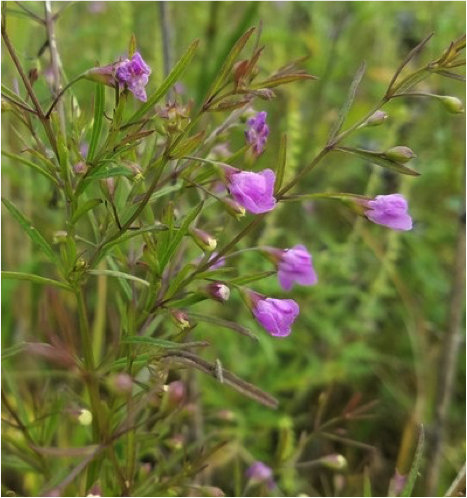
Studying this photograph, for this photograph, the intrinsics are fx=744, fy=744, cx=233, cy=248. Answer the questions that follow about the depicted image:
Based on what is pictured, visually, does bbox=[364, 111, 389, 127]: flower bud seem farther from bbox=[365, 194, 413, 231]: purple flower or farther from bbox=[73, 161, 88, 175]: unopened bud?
bbox=[73, 161, 88, 175]: unopened bud

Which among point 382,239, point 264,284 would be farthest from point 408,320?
point 264,284

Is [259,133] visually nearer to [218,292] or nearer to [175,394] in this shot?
[218,292]

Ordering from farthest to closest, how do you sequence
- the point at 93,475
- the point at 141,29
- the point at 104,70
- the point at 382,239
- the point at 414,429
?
the point at 141,29, the point at 382,239, the point at 414,429, the point at 93,475, the point at 104,70

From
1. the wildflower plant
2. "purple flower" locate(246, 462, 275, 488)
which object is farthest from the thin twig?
the wildflower plant

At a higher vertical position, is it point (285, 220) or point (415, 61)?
point (415, 61)

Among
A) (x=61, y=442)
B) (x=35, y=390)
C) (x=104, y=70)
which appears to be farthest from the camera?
(x=35, y=390)

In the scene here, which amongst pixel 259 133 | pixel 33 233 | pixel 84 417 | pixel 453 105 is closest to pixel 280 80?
pixel 259 133

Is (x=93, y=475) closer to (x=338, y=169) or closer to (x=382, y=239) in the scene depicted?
(x=382, y=239)
